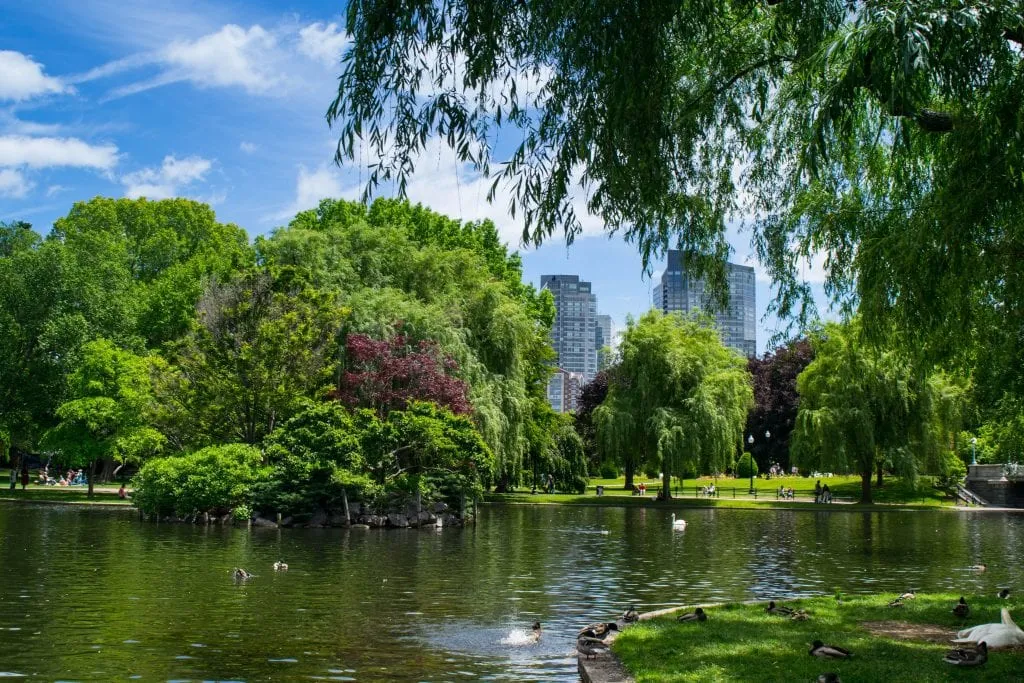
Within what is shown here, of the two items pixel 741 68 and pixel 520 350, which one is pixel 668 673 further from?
pixel 520 350

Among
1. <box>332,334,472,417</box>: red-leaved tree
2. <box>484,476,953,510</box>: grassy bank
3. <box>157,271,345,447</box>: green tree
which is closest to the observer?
<box>157,271,345,447</box>: green tree

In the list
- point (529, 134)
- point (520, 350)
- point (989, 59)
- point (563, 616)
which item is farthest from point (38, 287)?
point (989, 59)

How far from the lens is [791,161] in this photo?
39.0 ft

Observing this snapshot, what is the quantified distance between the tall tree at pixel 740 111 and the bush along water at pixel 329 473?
70.5ft

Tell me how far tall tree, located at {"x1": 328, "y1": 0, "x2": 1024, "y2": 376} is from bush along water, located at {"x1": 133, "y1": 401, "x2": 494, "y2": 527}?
21503mm

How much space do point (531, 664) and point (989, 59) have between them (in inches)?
310

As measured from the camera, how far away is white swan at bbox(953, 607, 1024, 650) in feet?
34.5

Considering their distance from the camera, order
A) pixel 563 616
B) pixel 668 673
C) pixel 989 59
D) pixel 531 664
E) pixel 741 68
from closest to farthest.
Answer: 1. pixel 989 59
2. pixel 668 673
3. pixel 741 68
4. pixel 531 664
5. pixel 563 616

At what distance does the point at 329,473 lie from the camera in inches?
1254

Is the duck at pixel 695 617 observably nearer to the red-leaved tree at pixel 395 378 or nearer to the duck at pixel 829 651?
the duck at pixel 829 651

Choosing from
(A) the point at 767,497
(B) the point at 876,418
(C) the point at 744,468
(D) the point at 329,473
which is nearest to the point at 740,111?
(D) the point at 329,473

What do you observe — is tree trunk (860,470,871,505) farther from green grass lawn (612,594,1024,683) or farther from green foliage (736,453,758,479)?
green grass lawn (612,594,1024,683)

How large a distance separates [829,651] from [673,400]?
39179mm

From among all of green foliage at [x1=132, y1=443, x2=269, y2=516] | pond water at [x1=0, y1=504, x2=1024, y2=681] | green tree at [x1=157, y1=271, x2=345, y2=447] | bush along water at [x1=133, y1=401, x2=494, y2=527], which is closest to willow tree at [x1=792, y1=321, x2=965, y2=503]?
pond water at [x1=0, y1=504, x2=1024, y2=681]
